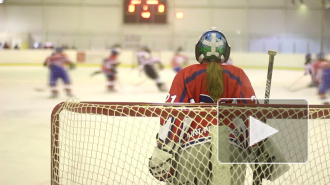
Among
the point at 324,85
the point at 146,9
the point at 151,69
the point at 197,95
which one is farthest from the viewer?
the point at 151,69

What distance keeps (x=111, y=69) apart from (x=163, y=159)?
29.5ft

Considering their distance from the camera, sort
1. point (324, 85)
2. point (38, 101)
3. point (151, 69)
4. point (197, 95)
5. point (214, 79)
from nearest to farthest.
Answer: point (214, 79), point (197, 95), point (324, 85), point (38, 101), point (151, 69)

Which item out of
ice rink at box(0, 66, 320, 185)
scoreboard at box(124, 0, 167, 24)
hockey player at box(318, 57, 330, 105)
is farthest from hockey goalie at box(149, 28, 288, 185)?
hockey player at box(318, 57, 330, 105)

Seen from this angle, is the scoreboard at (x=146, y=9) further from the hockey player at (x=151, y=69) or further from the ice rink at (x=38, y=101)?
the hockey player at (x=151, y=69)

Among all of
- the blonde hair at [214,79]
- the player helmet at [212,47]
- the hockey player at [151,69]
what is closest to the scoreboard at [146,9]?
the hockey player at [151,69]

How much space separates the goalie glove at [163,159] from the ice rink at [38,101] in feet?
2.00

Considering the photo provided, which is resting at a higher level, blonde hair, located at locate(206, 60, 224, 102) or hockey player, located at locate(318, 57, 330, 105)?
blonde hair, located at locate(206, 60, 224, 102)

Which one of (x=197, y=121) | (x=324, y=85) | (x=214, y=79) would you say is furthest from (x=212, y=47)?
(x=324, y=85)

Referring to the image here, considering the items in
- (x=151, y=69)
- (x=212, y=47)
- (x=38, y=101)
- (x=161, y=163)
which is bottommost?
(x=38, y=101)

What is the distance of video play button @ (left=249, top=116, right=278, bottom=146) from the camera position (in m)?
1.91

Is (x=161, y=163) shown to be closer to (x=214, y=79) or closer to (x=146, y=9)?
(x=214, y=79)

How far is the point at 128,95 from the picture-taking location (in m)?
10.1

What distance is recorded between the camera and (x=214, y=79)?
193 cm

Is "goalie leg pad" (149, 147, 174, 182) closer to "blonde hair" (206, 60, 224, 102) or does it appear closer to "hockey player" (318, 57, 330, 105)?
"blonde hair" (206, 60, 224, 102)
